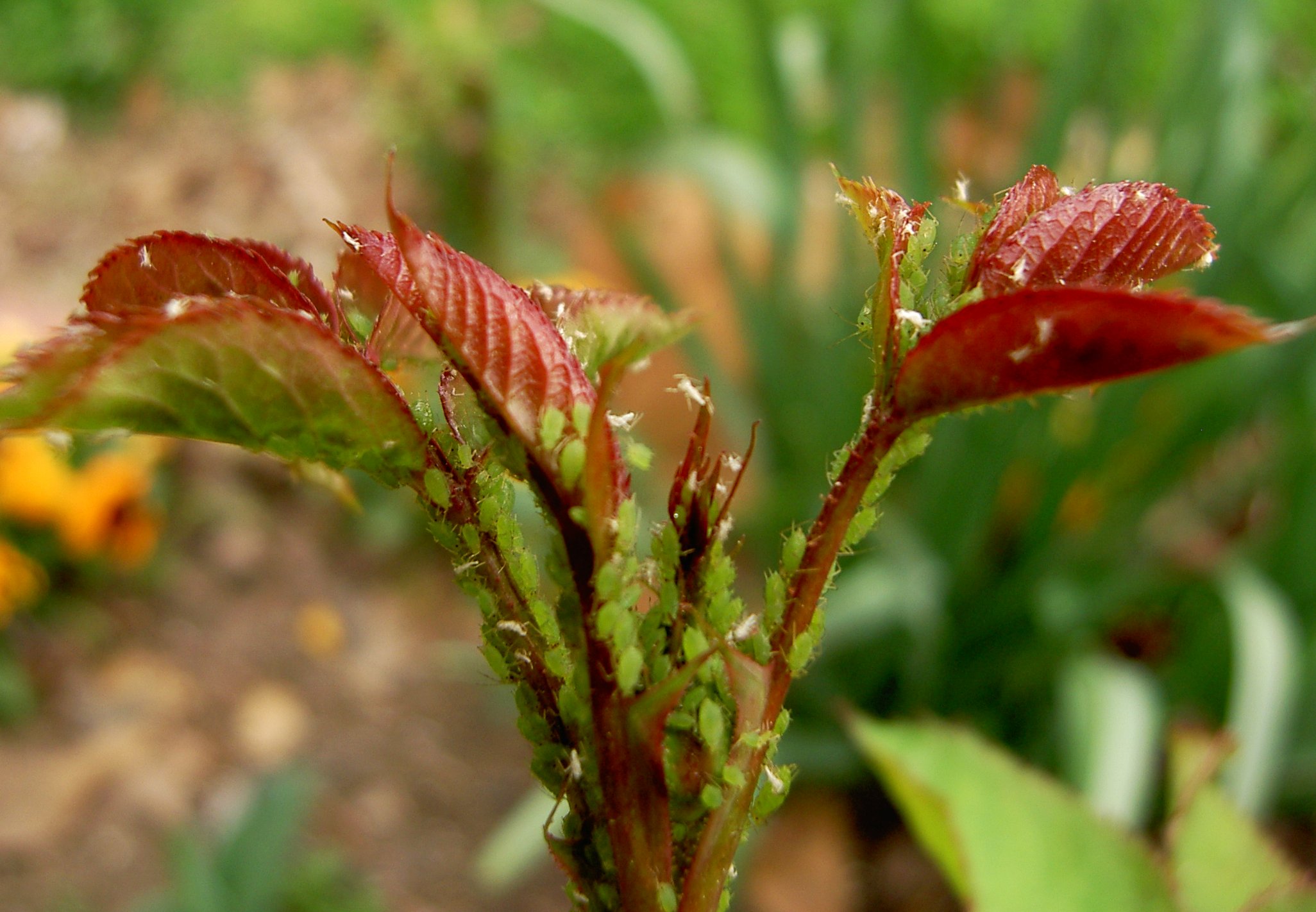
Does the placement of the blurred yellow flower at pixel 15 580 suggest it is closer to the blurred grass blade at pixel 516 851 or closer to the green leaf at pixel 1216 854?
the blurred grass blade at pixel 516 851

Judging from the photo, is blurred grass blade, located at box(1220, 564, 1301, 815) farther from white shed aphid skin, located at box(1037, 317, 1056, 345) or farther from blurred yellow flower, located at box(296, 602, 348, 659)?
blurred yellow flower, located at box(296, 602, 348, 659)

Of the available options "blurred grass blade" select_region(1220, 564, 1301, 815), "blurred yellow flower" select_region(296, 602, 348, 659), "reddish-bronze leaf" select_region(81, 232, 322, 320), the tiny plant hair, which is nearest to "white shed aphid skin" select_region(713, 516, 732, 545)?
the tiny plant hair

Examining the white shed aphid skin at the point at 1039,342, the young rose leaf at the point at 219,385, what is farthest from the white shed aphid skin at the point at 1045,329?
the young rose leaf at the point at 219,385

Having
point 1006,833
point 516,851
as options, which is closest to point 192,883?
point 516,851

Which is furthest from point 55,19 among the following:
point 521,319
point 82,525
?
point 521,319

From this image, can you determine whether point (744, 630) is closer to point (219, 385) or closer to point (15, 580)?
point (219, 385)

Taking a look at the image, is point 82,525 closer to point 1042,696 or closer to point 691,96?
point 691,96
